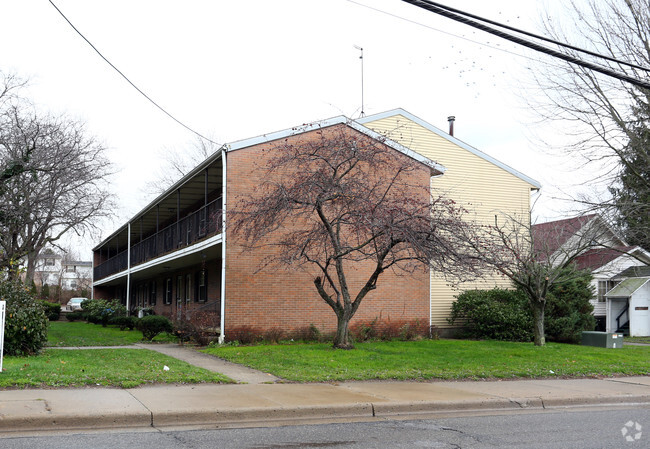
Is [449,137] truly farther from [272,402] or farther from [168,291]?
[272,402]

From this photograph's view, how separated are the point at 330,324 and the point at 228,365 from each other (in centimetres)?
644

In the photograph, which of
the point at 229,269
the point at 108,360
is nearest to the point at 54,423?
the point at 108,360

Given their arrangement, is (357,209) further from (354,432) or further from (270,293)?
(354,432)

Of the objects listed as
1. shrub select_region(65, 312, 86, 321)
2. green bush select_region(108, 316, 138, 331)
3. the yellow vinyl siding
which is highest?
the yellow vinyl siding

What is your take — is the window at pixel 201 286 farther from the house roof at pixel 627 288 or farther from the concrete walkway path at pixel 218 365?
the house roof at pixel 627 288

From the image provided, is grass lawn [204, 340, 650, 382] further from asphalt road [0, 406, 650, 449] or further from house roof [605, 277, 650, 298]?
house roof [605, 277, 650, 298]

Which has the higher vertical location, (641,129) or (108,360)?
(641,129)

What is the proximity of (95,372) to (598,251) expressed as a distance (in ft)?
61.0

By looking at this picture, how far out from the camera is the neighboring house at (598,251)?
20.1 meters

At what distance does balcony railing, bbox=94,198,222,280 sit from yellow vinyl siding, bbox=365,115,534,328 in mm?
7019

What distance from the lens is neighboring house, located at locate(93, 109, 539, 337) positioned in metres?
19.0

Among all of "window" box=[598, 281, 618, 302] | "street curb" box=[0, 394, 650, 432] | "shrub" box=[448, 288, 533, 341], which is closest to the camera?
"street curb" box=[0, 394, 650, 432]

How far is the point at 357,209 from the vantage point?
1530cm

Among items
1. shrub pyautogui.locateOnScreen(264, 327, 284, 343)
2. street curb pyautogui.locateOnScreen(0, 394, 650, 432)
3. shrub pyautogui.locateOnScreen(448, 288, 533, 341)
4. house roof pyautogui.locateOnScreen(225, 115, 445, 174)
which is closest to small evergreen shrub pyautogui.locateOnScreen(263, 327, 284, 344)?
shrub pyautogui.locateOnScreen(264, 327, 284, 343)
